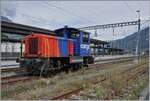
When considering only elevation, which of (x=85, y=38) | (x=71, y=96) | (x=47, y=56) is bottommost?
(x=71, y=96)

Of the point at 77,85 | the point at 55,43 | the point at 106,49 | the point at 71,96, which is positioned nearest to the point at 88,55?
the point at 55,43

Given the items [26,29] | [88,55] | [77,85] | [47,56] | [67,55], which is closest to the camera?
[77,85]

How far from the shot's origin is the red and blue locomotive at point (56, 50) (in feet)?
51.9

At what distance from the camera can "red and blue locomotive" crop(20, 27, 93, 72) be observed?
1580cm

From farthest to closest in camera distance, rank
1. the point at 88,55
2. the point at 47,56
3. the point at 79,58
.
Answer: the point at 88,55 → the point at 79,58 → the point at 47,56

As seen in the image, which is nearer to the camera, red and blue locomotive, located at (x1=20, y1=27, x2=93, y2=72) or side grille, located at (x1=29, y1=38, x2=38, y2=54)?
A: red and blue locomotive, located at (x1=20, y1=27, x2=93, y2=72)

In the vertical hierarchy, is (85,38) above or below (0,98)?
above

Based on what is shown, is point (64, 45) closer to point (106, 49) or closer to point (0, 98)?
point (0, 98)

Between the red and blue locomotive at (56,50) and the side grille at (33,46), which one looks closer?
the red and blue locomotive at (56,50)

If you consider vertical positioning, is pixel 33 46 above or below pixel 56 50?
above

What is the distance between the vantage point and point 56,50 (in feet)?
56.5

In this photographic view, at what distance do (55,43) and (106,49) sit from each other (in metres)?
57.9

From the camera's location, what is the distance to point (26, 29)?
33406 mm

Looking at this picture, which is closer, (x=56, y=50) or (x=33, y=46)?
(x=33, y=46)
